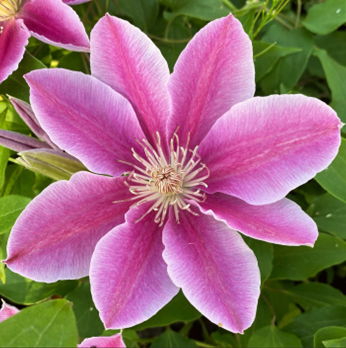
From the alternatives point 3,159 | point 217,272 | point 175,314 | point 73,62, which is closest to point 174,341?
point 175,314

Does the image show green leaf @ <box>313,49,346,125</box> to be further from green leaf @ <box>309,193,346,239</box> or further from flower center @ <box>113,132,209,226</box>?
flower center @ <box>113,132,209,226</box>

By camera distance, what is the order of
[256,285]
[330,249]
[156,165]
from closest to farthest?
[256,285], [156,165], [330,249]

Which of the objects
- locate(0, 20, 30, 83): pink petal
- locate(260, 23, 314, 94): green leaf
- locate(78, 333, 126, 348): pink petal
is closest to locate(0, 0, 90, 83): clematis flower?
locate(0, 20, 30, 83): pink petal

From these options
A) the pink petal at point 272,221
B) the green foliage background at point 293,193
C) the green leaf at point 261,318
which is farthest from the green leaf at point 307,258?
the pink petal at point 272,221

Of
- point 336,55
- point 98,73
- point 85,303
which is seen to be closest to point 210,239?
point 98,73

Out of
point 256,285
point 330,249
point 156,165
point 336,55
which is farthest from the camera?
point 336,55

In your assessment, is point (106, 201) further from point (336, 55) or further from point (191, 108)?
point (336, 55)

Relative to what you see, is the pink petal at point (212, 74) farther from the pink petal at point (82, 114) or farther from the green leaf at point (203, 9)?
the green leaf at point (203, 9)
